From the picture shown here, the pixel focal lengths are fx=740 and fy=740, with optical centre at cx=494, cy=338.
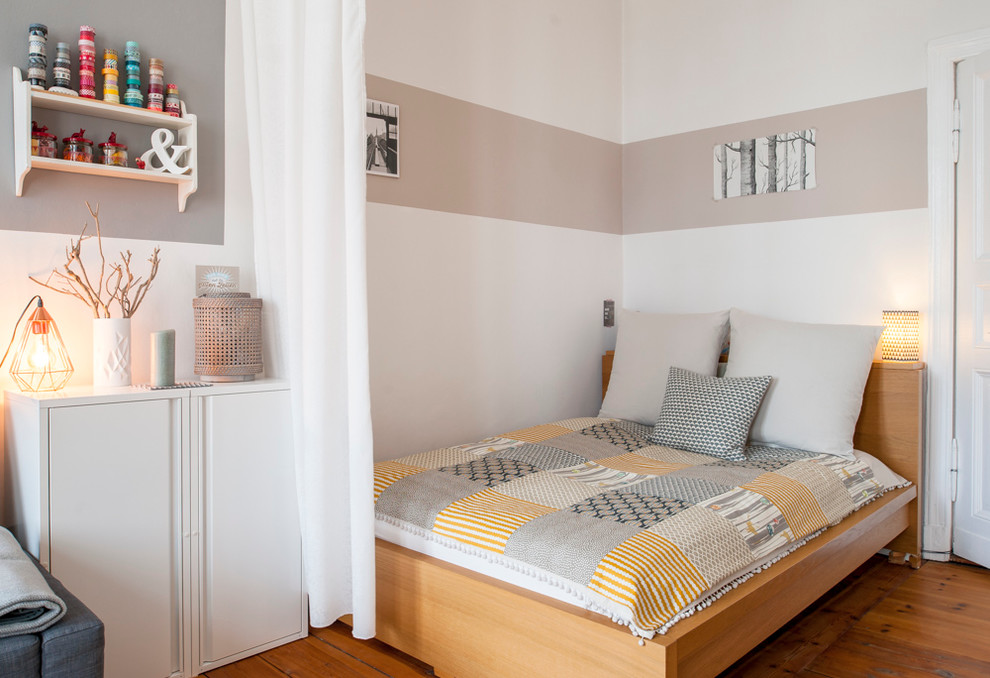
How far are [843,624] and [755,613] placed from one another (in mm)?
718

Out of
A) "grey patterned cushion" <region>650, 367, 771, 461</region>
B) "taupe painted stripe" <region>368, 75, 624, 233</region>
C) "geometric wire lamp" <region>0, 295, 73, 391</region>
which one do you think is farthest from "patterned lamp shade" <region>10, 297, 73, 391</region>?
"grey patterned cushion" <region>650, 367, 771, 461</region>

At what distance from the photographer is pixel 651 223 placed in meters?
3.76

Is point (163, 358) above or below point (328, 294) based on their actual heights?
below

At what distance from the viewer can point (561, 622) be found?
5.37 ft

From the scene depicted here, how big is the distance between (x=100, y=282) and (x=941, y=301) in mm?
2956

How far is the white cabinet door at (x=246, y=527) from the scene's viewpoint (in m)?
1.97

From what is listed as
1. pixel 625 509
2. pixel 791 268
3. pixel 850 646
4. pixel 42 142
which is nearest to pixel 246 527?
pixel 625 509

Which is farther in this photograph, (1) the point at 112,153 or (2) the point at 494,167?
(2) the point at 494,167

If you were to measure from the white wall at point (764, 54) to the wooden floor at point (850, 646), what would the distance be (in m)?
1.97

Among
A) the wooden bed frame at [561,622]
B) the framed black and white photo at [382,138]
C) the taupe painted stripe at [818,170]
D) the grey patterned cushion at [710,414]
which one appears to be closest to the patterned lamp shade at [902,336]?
the taupe painted stripe at [818,170]

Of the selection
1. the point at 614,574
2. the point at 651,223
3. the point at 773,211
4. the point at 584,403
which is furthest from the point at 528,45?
the point at 614,574

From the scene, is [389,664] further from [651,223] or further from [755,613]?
[651,223]

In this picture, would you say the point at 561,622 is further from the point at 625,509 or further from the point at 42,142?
the point at 42,142

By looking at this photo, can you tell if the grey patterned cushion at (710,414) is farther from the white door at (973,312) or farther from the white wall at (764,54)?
the white wall at (764,54)
